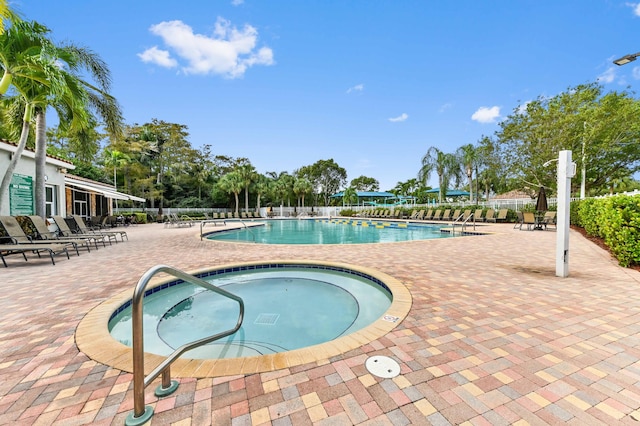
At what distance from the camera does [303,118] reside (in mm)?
29672

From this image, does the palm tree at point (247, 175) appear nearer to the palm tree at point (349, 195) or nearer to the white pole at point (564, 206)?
the palm tree at point (349, 195)

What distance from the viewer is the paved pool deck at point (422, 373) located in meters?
1.50

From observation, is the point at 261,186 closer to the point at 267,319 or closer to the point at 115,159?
the point at 115,159

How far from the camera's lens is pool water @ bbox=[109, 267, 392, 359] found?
298cm

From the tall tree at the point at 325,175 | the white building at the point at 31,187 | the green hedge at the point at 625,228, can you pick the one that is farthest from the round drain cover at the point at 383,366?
the tall tree at the point at 325,175

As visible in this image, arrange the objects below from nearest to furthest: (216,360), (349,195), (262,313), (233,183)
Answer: (216,360), (262,313), (233,183), (349,195)

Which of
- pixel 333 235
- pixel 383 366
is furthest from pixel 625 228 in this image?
pixel 333 235

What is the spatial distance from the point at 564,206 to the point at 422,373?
4.08 metres

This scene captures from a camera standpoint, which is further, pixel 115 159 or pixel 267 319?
pixel 115 159

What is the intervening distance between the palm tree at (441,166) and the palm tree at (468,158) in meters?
0.80

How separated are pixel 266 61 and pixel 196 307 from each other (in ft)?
67.3

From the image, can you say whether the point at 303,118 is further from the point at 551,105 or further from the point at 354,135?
the point at 551,105

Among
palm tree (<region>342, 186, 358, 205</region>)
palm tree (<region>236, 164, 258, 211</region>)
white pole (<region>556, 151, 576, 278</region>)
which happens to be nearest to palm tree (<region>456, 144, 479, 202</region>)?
palm tree (<region>342, 186, 358, 205</region>)

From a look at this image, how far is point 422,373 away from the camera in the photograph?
6.10 feet
